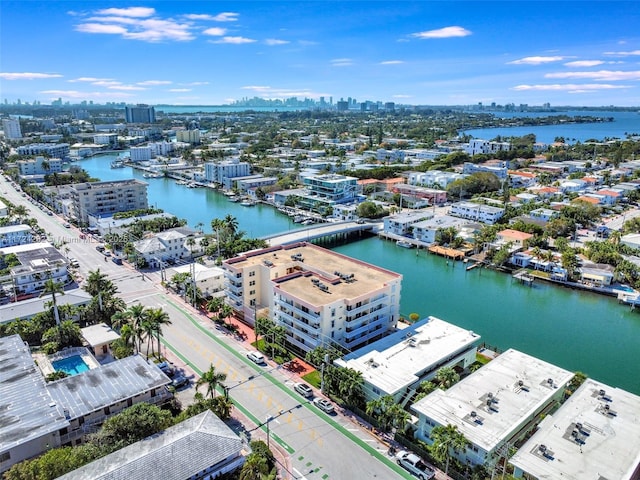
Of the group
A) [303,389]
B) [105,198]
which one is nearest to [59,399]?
[303,389]

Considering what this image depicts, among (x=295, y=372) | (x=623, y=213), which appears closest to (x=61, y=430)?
(x=295, y=372)

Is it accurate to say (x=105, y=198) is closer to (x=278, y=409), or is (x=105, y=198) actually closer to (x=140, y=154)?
(x=278, y=409)

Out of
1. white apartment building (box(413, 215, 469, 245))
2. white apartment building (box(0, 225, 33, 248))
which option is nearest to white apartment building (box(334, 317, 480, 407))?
white apartment building (box(413, 215, 469, 245))

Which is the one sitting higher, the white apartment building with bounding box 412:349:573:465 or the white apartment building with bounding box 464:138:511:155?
the white apartment building with bounding box 464:138:511:155

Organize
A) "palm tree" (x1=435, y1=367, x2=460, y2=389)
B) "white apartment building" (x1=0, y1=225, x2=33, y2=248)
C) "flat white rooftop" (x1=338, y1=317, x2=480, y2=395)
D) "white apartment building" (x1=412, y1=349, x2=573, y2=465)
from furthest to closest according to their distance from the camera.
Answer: "white apartment building" (x1=0, y1=225, x2=33, y2=248)
"flat white rooftop" (x1=338, y1=317, x2=480, y2=395)
"palm tree" (x1=435, y1=367, x2=460, y2=389)
"white apartment building" (x1=412, y1=349, x2=573, y2=465)

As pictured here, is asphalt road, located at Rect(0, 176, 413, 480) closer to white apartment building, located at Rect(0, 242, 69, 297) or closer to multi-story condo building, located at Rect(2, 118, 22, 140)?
white apartment building, located at Rect(0, 242, 69, 297)

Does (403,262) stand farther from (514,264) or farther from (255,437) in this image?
(255,437)

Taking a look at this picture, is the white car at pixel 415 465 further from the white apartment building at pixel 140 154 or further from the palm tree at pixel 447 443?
the white apartment building at pixel 140 154
